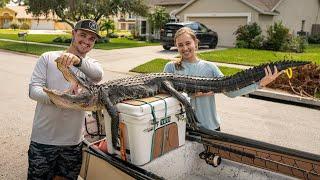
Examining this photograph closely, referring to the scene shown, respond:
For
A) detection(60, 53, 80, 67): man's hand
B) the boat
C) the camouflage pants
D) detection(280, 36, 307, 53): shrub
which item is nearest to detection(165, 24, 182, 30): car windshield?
detection(280, 36, 307, 53): shrub

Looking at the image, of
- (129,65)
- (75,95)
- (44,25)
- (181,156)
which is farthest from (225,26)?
(44,25)

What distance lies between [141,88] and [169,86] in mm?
360

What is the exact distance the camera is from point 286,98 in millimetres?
10578

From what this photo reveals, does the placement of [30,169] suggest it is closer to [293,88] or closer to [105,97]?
[105,97]

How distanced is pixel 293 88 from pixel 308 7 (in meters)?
27.2

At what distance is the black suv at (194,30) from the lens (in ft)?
77.4

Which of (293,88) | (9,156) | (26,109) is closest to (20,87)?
(26,109)

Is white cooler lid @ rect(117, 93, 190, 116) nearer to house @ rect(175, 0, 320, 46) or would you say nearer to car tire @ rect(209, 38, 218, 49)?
car tire @ rect(209, 38, 218, 49)

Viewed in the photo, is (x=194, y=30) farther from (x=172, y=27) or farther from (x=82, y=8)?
(x=82, y=8)

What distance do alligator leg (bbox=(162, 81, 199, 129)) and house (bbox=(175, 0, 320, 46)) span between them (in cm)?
2390

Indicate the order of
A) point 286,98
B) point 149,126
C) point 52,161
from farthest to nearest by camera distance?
1. point 286,98
2. point 52,161
3. point 149,126

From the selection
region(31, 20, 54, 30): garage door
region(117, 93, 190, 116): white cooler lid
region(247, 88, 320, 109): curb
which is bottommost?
region(247, 88, 320, 109): curb

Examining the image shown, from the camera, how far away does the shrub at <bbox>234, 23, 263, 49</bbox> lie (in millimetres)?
24453

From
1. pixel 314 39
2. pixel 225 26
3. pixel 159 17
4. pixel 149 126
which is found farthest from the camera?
pixel 314 39
